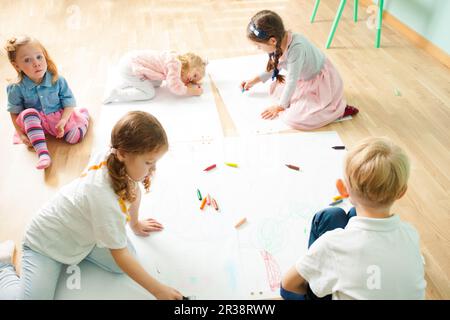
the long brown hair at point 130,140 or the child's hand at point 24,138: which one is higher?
the long brown hair at point 130,140

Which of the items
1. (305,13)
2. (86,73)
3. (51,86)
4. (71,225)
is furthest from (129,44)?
(71,225)

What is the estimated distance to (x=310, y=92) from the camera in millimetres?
1938

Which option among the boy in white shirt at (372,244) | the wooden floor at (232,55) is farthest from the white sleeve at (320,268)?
the wooden floor at (232,55)

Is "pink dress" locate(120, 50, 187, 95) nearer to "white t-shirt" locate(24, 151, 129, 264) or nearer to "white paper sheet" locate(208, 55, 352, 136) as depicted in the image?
"white paper sheet" locate(208, 55, 352, 136)

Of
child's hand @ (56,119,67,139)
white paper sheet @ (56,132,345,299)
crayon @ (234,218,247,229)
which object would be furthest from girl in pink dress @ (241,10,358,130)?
child's hand @ (56,119,67,139)

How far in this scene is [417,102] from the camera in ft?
6.71

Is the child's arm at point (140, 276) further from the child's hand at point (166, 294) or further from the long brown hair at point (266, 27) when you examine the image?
the long brown hair at point (266, 27)

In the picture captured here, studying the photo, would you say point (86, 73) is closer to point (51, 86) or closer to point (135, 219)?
point (51, 86)

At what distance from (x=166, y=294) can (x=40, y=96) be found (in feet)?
3.73

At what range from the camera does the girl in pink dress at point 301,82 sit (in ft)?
5.83

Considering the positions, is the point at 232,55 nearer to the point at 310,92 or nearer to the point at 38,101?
the point at 310,92

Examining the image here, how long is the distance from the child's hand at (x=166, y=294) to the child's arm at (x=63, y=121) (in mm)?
1014

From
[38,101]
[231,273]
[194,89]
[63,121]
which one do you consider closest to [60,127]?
[63,121]

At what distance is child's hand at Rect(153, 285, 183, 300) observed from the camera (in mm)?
1104
